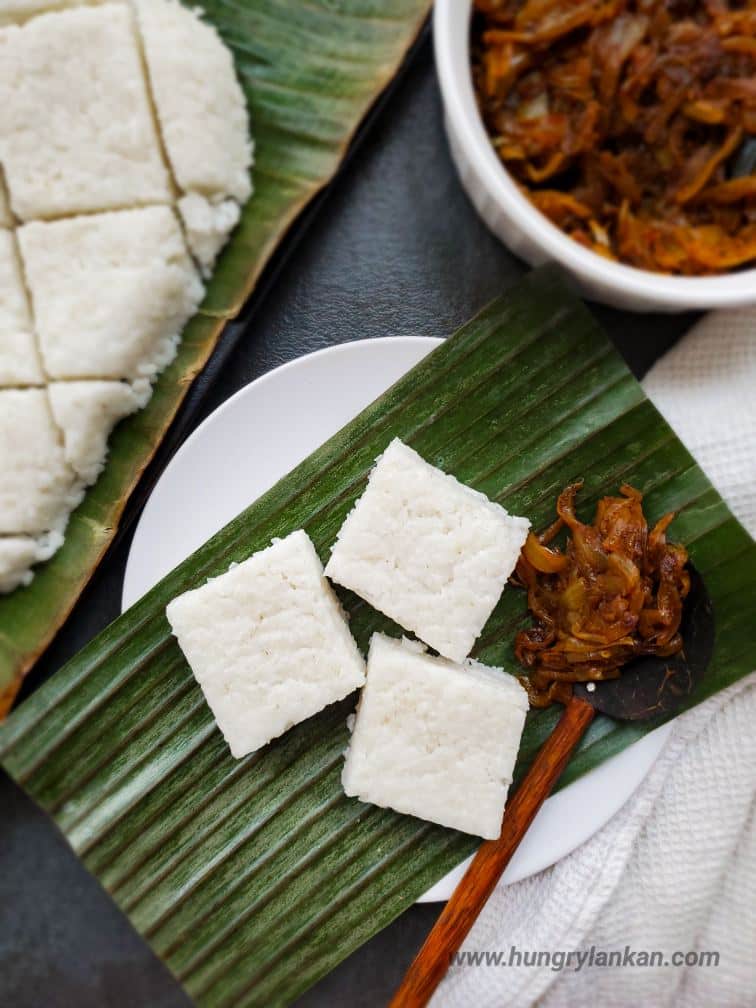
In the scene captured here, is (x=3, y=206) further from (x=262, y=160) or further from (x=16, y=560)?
(x=16, y=560)

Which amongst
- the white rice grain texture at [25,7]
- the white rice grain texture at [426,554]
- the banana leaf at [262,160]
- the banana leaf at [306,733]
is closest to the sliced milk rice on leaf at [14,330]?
the banana leaf at [262,160]

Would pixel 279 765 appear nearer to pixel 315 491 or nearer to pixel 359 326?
pixel 315 491

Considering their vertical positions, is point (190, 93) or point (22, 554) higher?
point (190, 93)

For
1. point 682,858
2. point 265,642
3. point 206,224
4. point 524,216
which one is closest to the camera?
point 524,216

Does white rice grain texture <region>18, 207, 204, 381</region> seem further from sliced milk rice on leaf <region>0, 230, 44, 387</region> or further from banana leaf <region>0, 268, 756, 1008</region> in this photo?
banana leaf <region>0, 268, 756, 1008</region>

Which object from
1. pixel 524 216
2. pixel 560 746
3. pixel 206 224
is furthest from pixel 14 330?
pixel 560 746

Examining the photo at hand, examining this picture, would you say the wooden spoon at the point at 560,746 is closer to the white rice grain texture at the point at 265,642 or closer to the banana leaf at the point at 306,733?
the banana leaf at the point at 306,733

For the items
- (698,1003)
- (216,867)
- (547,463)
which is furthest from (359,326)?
(698,1003)
